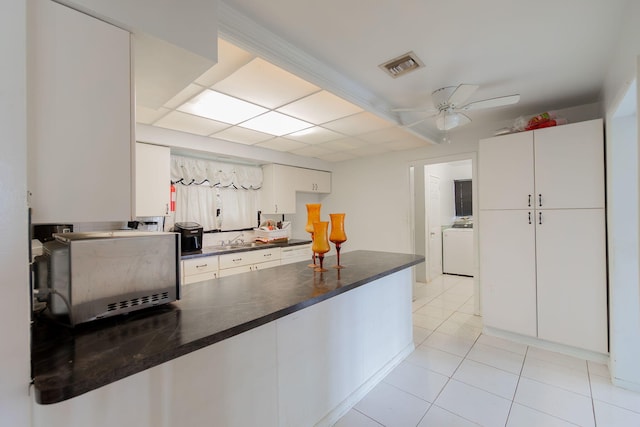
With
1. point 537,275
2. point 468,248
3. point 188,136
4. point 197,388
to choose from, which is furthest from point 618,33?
point 468,248

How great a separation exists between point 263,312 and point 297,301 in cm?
20

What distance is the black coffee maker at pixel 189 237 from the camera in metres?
3.27

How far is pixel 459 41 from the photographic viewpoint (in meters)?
1.79

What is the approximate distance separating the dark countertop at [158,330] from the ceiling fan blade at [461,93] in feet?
5.28

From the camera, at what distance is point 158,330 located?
1.00 m

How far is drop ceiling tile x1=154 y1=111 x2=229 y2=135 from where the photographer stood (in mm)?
2699

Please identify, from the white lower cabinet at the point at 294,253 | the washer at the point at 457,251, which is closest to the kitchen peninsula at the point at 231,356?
the white lower cabinet at the point at 294,253

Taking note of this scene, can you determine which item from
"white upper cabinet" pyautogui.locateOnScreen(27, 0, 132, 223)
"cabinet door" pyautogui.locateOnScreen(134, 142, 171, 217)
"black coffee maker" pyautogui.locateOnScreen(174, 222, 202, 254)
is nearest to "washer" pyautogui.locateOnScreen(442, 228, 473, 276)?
"black coffee maker" pyautogui.locateOnScreen(174, 222, 202, 254)

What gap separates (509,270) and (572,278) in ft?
1.60

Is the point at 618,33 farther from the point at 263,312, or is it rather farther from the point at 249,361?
the point at 249,361

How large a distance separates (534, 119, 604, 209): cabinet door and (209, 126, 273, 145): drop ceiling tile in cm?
295

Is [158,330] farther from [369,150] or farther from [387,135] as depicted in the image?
[369,150]

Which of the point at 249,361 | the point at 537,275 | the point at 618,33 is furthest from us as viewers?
the point at 537,275

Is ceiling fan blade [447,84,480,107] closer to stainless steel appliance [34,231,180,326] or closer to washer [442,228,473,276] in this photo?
stainless steel appliance [34,231,180,326]
